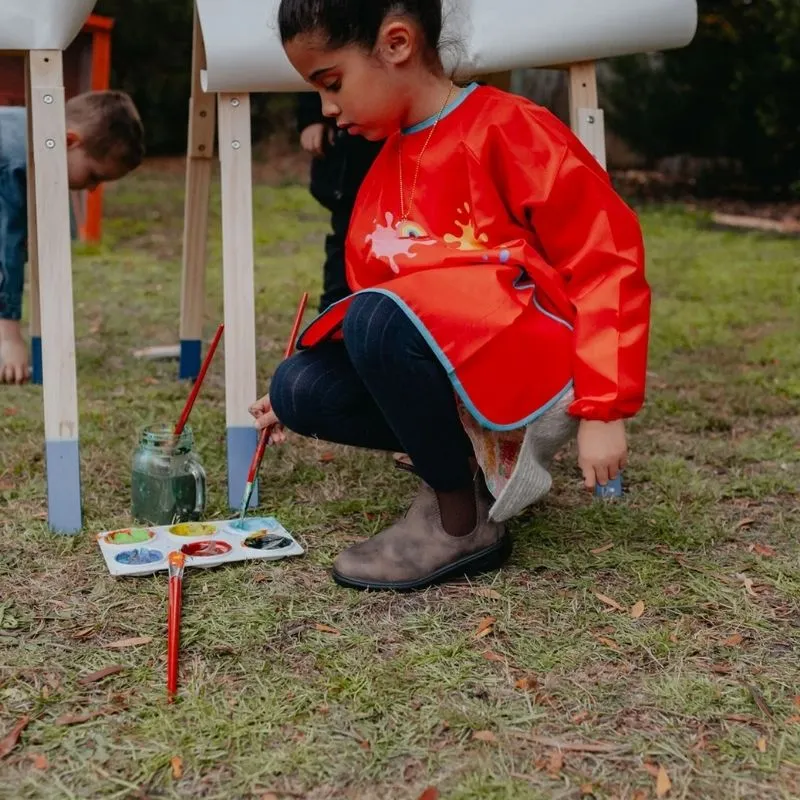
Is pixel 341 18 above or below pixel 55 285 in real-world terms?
above

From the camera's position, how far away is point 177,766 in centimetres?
127

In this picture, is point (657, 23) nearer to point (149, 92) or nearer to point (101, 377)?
point (101, 377)

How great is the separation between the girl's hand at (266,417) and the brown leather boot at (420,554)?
31 centimetres

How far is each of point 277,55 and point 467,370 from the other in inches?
29.1

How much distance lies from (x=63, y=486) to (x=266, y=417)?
1.30 feet

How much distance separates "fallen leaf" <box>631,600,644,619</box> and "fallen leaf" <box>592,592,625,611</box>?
0.06 ft

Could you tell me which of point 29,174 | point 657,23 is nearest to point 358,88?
point 657,23

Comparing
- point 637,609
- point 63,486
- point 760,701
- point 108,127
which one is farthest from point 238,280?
point 108,127

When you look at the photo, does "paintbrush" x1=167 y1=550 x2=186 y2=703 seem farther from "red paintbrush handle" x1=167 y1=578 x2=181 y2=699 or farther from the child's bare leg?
the child's bare leg

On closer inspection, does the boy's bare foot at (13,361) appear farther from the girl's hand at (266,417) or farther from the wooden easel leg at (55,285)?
the girl's hand at (266,417)

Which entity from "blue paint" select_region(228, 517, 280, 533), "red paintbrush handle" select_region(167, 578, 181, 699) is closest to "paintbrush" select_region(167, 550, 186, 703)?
"red paintbrush handle" select_region(167, 578, 181, 699)

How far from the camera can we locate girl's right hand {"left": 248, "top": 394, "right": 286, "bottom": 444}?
2.02 meters

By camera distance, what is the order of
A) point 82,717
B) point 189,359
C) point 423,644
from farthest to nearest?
point 189,359, point 423,644, point 82,717

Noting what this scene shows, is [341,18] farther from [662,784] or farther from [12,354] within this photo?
[12,354]
